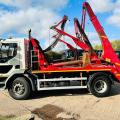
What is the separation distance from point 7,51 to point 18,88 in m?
1.71

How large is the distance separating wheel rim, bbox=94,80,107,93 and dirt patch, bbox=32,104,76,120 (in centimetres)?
258

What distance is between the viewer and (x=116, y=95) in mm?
14805

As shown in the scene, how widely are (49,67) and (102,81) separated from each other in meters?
2.35

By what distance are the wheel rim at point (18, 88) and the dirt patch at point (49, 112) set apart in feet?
6.02

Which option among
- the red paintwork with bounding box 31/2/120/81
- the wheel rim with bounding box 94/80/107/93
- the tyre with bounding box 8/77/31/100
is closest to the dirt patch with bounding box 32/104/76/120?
the tyre with bounding box 8/77/31/100

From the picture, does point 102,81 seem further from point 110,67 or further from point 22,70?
point 22,70

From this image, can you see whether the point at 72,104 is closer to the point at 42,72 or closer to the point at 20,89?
the point at 42,72

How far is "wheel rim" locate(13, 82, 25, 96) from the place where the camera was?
14531 millimetres

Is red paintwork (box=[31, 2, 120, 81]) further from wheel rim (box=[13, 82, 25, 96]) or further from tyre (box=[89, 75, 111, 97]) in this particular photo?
wheel rim (box=[13, 82, 25, 96])

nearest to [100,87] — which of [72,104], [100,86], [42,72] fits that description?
[100,86]

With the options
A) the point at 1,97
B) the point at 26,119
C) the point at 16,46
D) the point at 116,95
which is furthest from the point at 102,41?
the point at 26,119

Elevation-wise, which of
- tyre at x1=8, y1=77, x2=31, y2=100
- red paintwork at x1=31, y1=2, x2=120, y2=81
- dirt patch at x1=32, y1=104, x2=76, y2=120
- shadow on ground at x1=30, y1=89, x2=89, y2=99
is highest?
red paintwork at x1=31, y1=2, x2=120, y2=81

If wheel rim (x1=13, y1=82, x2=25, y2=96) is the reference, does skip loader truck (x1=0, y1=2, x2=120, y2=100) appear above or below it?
above

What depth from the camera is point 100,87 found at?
48.7ft
